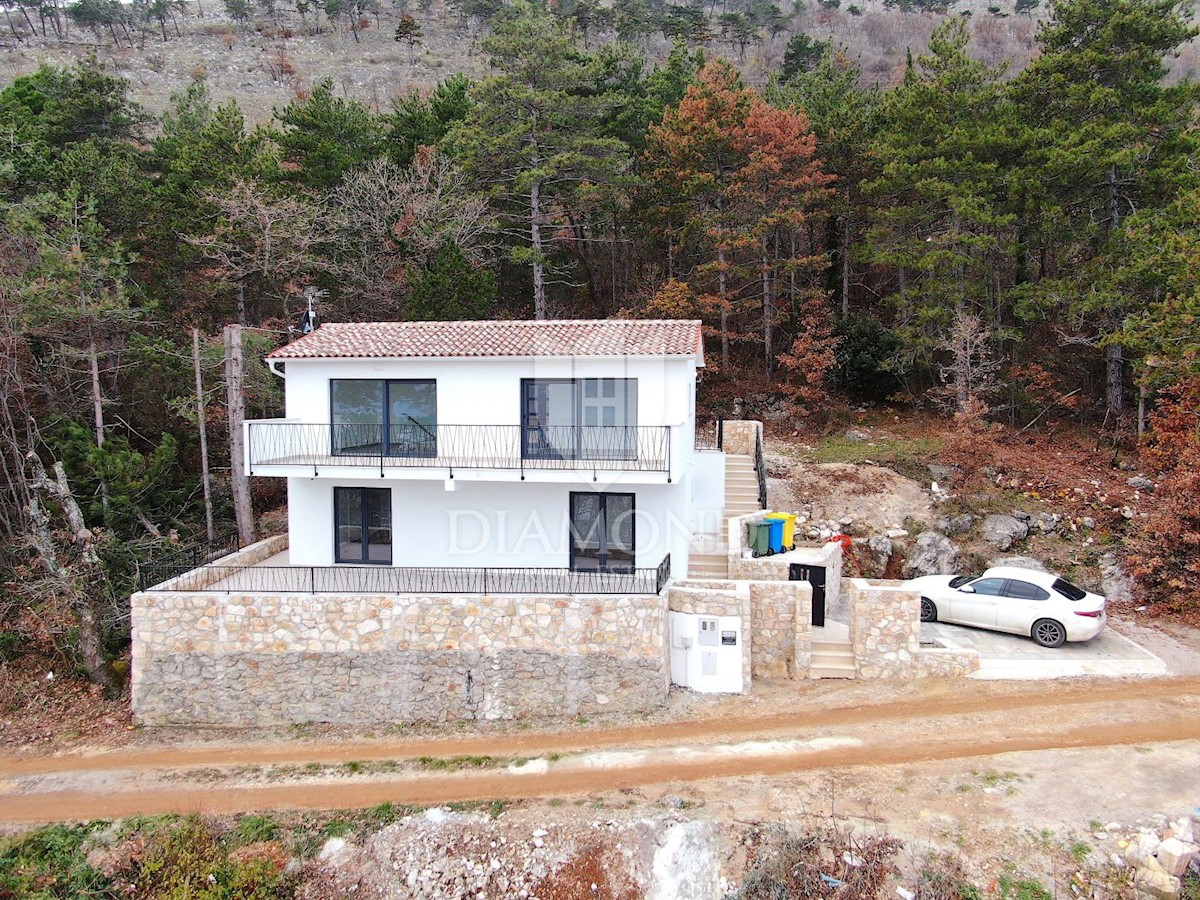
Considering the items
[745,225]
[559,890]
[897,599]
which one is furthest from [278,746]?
[745,225]

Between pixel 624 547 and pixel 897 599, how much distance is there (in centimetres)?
558

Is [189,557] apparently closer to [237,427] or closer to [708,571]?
[237,427]

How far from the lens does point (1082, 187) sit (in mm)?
22812

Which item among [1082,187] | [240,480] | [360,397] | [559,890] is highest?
[1082,187]

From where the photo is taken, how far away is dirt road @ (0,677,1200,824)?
37.8 ft

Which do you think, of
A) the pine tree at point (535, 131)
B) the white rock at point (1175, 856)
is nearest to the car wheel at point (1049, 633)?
the white rock at point (1175, 856)

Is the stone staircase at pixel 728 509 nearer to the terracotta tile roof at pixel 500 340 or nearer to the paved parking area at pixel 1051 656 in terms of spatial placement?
the paved parking area at pixel 1051 656

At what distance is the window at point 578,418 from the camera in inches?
591

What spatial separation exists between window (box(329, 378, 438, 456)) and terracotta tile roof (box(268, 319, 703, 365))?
762 millimetres

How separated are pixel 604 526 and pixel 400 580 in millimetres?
4505

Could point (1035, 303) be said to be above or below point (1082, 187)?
below

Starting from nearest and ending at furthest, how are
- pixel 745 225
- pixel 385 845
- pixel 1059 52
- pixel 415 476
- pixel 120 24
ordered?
1. pixel 385 845
2. pixel 415 476
3. pixel 1059 52
4. pixel 745 225
5. pixel 120 24

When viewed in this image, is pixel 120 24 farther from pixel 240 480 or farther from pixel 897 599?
pixel 897 599

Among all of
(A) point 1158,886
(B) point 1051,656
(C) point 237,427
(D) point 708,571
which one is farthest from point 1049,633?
(C) point 237,427
